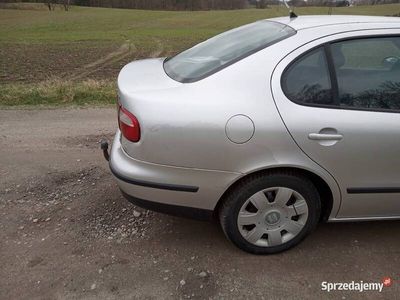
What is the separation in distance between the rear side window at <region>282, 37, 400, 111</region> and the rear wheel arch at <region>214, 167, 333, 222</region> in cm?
44

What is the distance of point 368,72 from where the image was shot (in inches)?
99.9

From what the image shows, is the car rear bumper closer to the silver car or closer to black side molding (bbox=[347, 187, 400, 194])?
the silver car

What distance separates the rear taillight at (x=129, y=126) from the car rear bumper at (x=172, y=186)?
0.51ft

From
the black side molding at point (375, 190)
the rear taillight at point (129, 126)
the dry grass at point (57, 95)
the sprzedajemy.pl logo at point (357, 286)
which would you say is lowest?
the dry grass at point (57, 95)

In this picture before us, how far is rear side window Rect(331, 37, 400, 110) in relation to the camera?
2.44m

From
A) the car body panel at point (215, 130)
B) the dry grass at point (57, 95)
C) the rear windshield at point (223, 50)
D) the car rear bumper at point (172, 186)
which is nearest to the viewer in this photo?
the car body panel at point (215, 130)

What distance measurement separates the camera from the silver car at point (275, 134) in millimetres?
2303

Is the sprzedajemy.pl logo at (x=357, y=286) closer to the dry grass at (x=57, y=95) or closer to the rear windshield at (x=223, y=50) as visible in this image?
the rear windshield at (x=223, y=50)

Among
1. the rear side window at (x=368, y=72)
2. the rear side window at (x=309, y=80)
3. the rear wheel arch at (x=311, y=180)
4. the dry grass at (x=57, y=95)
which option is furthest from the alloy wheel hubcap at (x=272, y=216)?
the dry grass at (x=57, y=95)

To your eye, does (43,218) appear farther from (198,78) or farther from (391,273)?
(391,273)

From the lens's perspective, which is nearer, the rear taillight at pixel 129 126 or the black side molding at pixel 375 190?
the rear taillight at pixel 129 126

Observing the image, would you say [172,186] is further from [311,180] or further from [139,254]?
[311,180]

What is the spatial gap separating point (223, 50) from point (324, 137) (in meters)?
0.99

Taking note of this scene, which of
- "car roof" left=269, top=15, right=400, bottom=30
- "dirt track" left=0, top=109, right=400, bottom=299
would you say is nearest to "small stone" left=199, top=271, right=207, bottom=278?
"dirt track" left=0, top=109, right=400, bottom=299
